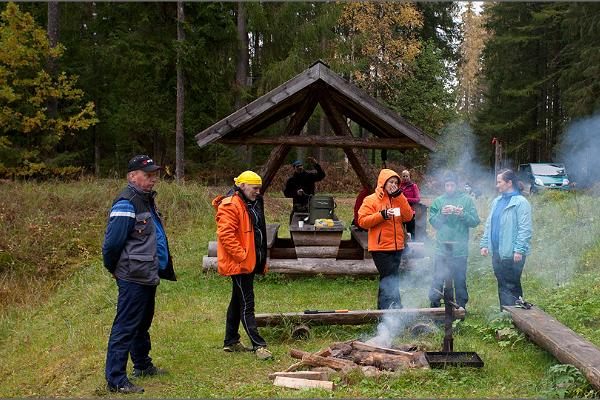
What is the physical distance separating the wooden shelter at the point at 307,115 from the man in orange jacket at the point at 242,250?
Answer: 11.4ft

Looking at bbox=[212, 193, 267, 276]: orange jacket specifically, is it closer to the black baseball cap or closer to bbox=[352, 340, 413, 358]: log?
the black baseball cap

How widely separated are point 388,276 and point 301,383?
216cm

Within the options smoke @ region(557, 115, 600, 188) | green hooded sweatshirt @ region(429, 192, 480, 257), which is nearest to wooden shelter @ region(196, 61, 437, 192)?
green hooded sweatshirt @ region(429, 192, 480, 257)

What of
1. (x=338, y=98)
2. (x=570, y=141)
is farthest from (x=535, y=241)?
(x=570, y=141)

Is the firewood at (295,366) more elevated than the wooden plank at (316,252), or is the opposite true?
the wooden plank at (316,252)

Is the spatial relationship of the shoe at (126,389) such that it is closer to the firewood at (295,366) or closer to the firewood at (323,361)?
the firewood at (295,366)

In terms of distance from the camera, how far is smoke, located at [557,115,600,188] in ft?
61.0

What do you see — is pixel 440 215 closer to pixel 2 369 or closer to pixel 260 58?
pixel 2 369

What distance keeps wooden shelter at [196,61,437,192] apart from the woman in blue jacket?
314 centimetres

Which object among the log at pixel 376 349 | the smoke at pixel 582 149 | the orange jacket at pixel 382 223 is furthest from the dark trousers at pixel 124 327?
the smoke at pixel 582 149

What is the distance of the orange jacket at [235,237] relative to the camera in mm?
5750

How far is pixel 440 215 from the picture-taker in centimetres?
689

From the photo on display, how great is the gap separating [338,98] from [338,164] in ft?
67.3

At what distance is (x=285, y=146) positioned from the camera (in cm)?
1006
